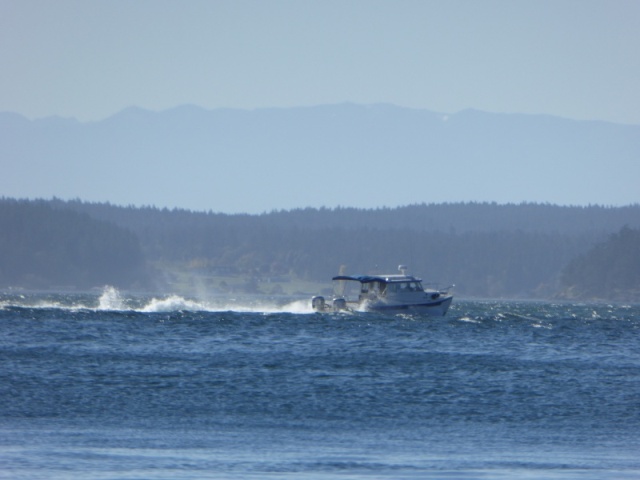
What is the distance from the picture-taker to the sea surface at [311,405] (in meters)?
27.1

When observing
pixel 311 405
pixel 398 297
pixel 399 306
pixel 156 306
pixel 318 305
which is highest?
pixel 398 297

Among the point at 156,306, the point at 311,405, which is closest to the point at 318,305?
the point at 156,306

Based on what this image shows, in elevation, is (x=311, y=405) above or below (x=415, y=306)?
below

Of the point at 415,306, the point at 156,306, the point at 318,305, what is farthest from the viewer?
the point at 156,306

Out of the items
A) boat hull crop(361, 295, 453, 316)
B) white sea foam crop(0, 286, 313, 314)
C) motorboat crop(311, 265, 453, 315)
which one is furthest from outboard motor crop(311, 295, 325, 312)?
boat hull crop(361, 295, 453, 316)

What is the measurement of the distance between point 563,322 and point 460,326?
1473 centimetres

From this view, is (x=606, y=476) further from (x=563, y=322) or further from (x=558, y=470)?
(x=563, y=322)

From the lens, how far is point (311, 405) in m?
36.9

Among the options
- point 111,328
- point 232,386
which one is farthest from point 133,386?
point 111,328

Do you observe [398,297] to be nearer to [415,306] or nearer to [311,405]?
[415,306]

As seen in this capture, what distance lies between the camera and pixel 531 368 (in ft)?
160

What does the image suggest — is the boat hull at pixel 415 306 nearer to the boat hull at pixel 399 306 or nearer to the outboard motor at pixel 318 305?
the boat hull at pixel 399 306

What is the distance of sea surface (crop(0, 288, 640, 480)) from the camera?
27.1 metres

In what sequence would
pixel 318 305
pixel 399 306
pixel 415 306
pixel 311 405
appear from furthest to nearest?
pixel 318 305 → pixel 415 306 → pixel 399 306 → pixel 311 405
